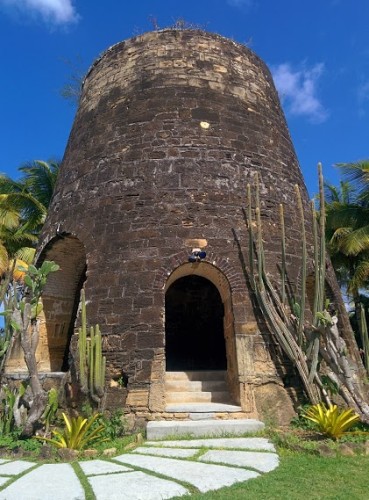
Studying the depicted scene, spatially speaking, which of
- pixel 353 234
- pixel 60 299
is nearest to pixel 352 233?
pixel 353 234

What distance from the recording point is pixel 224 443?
5434 millimetres

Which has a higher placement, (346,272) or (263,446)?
(346,272)

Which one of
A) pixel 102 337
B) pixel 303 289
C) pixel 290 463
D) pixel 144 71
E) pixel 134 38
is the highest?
pixel 134 38

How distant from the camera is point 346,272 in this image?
16.3 metres

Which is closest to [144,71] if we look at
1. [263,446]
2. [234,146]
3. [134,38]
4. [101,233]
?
[134,38]

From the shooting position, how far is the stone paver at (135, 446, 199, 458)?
4.95 m

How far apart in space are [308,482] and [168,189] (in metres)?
5.28

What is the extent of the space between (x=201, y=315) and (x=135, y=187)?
4.96 meters

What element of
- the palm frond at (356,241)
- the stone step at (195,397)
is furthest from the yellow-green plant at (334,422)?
the palm frond at (356,241)

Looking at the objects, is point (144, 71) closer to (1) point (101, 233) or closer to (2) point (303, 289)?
(1) point (101, 233)

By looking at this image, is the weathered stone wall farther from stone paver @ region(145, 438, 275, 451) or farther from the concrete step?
A: stone paver @ region(145, 438, 275, 451)

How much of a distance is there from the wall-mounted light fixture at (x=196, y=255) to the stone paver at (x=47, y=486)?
12.2 feet

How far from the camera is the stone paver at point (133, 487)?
3711mm

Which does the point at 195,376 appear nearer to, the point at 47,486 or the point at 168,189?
the point at 168,189
